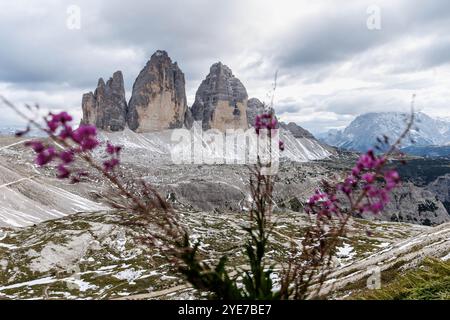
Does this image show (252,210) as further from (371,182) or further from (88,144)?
(88,144)

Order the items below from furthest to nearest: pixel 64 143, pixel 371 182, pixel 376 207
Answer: pixel 371 182, pixel 376 207, pixel 64 143

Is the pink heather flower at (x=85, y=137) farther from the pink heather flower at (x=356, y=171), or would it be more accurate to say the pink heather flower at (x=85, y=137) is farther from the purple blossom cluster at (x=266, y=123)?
the pink heather flower at (x=356, y=171)

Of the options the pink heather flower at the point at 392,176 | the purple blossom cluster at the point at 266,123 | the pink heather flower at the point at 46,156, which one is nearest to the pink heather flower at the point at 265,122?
the purple blossom cluster at the point at 266,123

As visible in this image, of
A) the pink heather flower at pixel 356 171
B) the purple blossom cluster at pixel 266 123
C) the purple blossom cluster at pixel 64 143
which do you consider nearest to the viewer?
the purple blossom cluster at pixel 64 143

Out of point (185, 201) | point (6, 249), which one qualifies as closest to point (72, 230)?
point (6, 249)

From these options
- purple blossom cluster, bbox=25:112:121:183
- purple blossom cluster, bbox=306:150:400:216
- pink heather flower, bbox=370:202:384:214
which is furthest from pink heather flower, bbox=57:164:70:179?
pink heather flower, bbox=370:202:384:214

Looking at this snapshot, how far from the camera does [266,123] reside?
5.70 meters

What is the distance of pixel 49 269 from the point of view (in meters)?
91.0

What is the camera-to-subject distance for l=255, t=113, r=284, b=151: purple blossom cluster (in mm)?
5637

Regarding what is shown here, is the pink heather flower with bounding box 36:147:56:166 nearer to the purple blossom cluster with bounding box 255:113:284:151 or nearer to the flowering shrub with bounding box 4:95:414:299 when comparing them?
the flowering shrub with bounding box 4:95:414:299

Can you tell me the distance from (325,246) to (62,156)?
3.61m

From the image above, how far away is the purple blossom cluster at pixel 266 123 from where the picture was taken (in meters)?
5.64

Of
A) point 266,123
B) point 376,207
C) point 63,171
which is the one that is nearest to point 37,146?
point 63,171
